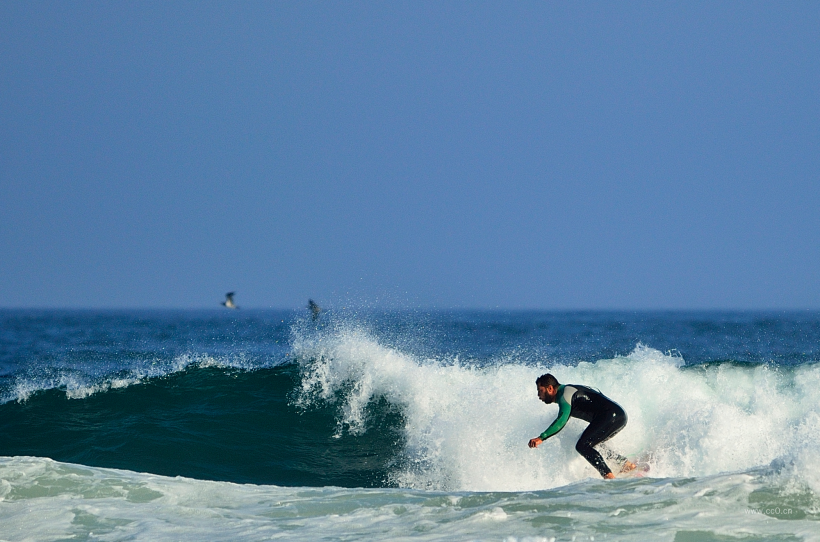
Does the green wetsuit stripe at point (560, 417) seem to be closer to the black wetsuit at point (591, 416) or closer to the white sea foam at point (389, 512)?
the black wetsuit at point (591, 416)

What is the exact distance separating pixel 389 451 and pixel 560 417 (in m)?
4.28

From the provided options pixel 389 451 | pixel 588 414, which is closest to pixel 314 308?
pixel 389 451

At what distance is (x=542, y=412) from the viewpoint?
1173 cm

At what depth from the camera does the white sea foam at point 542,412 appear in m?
10.5

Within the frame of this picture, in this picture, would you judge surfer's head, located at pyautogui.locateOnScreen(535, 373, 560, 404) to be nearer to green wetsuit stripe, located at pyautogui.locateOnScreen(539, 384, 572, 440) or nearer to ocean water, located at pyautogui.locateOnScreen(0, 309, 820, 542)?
green wetsuit stripe, located at pyautogui.locateOnScreen(539, 384, 572, 440)

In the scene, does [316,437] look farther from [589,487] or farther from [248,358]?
[248,358]

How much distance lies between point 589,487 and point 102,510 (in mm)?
5269

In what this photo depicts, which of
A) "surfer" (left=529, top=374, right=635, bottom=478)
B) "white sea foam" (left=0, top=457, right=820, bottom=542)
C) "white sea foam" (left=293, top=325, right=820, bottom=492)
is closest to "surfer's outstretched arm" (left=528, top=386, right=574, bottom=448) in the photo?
"surfer" (left=529, top=374, right=635, bottom=478)

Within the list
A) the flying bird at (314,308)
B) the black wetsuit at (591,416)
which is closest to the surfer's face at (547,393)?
the black wetsuit at (591,416)

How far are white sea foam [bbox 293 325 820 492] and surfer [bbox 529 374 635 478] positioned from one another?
28.4 inches

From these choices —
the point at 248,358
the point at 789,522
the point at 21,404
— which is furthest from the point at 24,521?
the point at 248,358

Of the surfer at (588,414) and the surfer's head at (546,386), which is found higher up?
the surfer's head at (546,386)

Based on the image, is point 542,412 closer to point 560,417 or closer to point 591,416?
point 591,416

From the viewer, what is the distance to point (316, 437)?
13.8 m
